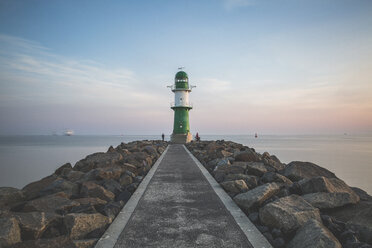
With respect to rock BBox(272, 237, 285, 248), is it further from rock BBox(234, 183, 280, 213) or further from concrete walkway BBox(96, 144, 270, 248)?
rock BBox(234, 183, 280, 213)

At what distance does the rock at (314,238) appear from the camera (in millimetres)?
2764

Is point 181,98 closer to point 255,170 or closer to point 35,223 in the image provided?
point 255,170

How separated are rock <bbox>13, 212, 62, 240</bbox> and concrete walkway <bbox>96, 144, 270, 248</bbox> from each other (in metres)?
0.81

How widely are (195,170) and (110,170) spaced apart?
8.89 feet

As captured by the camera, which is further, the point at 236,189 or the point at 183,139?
the point at 183,139

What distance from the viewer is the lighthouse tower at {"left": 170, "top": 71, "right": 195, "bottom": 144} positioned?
27.7m

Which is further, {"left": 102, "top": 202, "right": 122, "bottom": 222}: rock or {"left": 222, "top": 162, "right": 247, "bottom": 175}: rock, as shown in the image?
{"left": 222, "top": 162, "right": 247, "bottom": 175}: rock

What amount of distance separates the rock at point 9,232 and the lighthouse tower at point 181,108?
23.9m

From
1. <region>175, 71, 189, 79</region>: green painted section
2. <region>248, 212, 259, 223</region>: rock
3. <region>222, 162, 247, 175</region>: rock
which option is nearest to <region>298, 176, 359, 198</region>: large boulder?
<region>248, 212, 259, 223</region>: rock

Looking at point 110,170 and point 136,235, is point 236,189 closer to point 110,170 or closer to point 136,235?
point 136,235

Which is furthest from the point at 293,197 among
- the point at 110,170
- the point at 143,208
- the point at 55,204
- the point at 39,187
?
the point at 39,187

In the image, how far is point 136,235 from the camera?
3350mm

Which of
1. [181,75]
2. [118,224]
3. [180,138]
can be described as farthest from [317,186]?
[181,75]

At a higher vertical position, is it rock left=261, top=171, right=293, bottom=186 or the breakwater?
rock left=261, top=171, right=293, bottom=186
